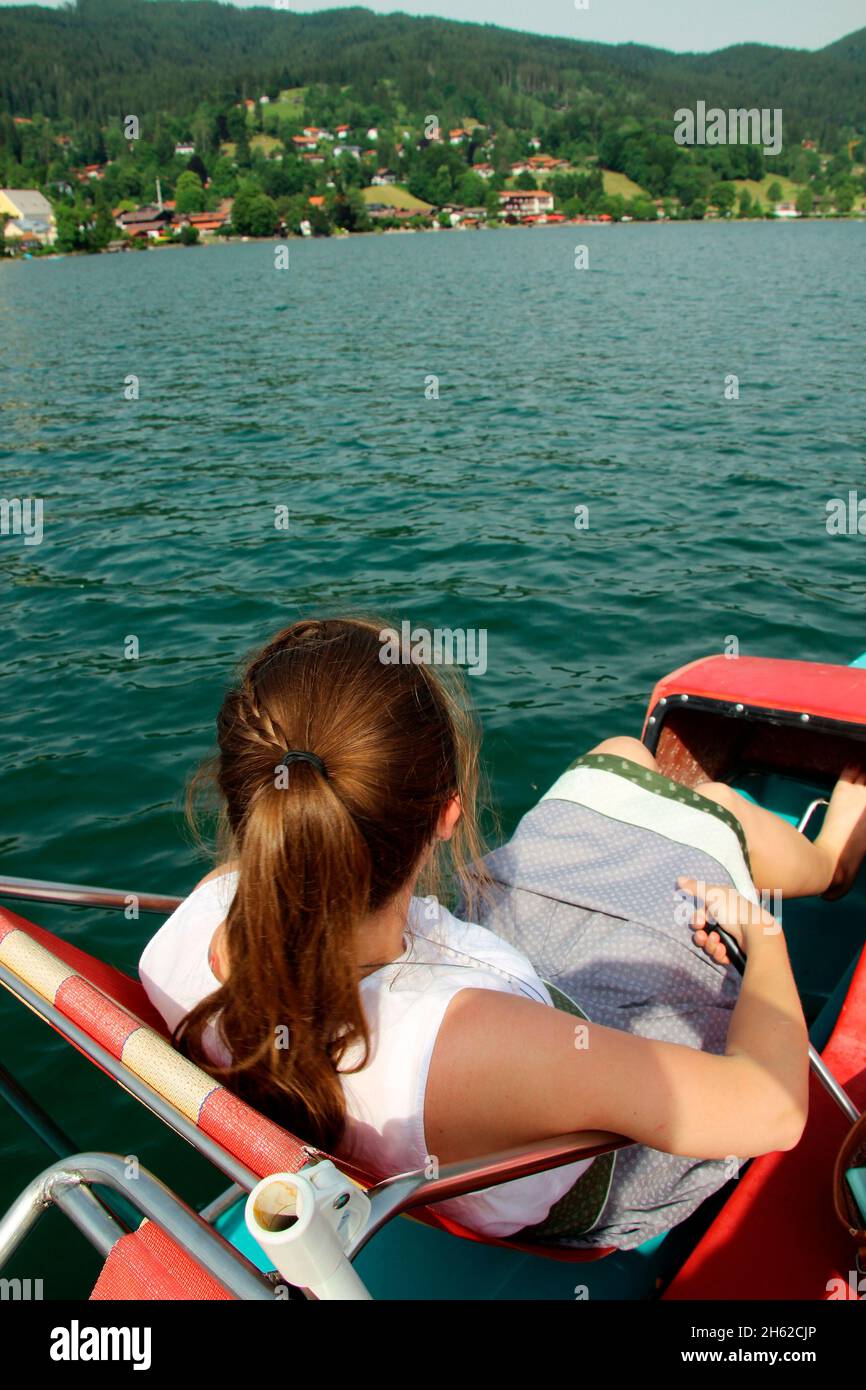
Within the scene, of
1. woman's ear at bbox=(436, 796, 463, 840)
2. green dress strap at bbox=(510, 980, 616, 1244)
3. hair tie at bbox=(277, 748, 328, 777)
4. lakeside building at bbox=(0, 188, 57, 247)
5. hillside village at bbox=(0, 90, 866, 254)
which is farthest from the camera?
lakeside building at bbox=(0, 188, 57, 247)

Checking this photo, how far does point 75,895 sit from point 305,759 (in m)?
1.30

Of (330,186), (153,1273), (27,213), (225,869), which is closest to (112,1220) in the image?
(153,1273)

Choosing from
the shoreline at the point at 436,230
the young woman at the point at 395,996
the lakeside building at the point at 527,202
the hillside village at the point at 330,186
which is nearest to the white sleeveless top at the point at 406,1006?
the young woman at the point at 395,996

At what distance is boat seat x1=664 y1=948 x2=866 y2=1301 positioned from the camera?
205 centimetres

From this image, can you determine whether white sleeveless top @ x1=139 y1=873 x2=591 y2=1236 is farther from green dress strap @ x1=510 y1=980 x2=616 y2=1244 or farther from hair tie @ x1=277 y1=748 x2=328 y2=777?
hair tie @ x1=277 y1=748 x2=328 y2=777

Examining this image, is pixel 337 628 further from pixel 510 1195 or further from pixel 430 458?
pixel 430 458

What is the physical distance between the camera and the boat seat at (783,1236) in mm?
2051

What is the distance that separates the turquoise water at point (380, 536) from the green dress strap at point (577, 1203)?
4.51ft

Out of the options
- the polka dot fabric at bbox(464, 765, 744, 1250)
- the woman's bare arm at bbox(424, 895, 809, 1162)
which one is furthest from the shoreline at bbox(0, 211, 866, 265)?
the woman's bare arm at bbox(424, 895, 809, 1162)

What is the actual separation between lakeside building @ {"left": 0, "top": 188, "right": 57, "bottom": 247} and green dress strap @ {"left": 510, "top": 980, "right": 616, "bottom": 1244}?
111 m

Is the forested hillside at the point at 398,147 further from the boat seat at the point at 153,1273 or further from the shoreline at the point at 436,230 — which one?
the boat seat at the point at 153,1273

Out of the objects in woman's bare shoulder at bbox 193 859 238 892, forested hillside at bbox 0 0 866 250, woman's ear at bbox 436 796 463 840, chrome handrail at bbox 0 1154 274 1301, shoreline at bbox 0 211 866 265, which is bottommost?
chrome handrail at bbox 0 1154 274 1301

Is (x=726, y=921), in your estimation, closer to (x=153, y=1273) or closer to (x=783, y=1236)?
(x=783, y=1236)

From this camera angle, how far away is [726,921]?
2256mm
